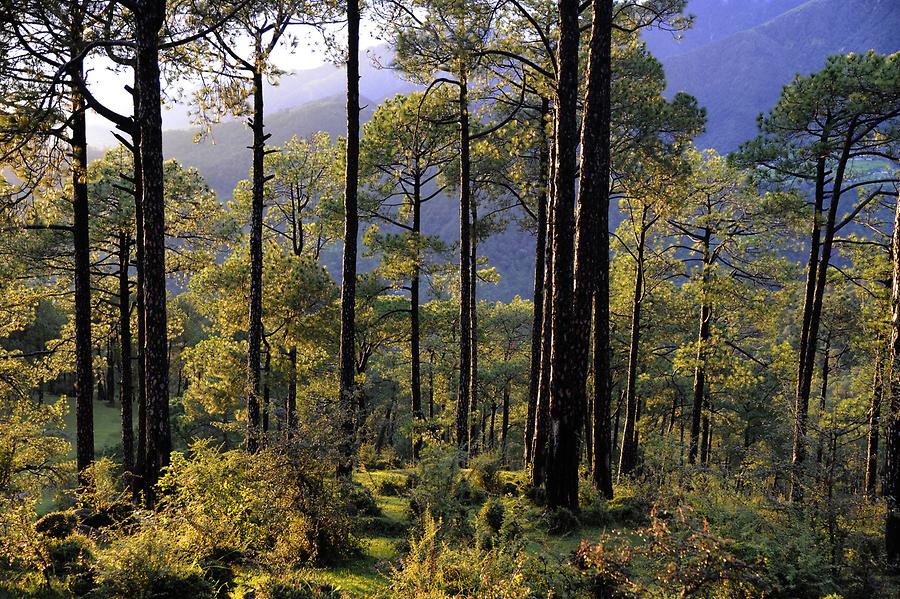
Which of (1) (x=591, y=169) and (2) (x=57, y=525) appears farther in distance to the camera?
(1) (x=591, y=169)

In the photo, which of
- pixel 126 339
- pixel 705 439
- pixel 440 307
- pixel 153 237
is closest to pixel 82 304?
pixel 126 339

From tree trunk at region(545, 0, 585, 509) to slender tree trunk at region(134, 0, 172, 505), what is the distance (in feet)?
21.7

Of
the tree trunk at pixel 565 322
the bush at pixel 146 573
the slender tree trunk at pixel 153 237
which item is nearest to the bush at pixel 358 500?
the bush at pixel 146 573

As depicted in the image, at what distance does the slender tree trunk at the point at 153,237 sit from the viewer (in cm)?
818

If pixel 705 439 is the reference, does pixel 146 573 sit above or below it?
above

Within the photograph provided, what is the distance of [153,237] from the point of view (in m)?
8.48

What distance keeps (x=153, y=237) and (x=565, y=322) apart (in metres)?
7.26

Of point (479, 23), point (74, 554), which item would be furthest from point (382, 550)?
point (479, 23)

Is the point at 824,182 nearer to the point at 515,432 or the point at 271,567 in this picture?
the point at 271,567

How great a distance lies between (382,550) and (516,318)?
3508cm

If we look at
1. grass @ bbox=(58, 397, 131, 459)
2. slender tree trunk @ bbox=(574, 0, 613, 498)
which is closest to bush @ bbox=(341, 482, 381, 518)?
slender tree trunk @ bbox=(574, 0, 613, 498)

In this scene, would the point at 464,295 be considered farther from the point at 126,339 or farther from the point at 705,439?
the point at 705,439

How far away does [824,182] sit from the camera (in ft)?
49.0

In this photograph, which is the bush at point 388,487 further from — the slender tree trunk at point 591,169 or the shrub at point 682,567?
the shrub at point 682,567
